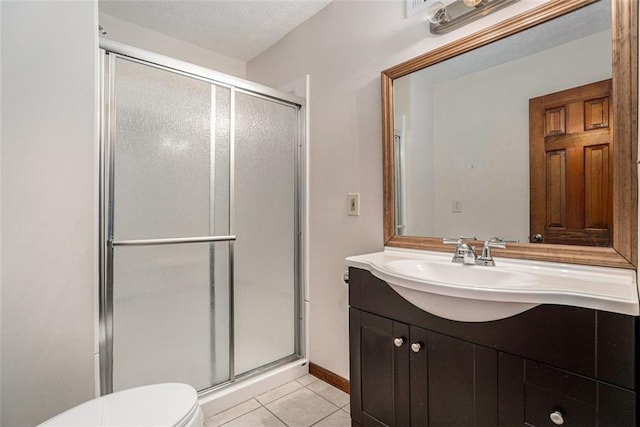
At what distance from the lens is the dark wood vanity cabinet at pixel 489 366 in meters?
0.74

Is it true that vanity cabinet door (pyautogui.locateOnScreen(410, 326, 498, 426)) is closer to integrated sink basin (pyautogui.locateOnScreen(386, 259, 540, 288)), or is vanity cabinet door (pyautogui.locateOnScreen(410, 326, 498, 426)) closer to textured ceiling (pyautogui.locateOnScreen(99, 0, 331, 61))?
integrated sink basin (pyautogui.locateOnScreen(386, 259, 540, 288))

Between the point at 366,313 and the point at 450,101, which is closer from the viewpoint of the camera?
the point at 366,313

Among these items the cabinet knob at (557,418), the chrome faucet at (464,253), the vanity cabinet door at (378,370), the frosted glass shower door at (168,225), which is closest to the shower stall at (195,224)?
the frosted glass shower door at (168,225)

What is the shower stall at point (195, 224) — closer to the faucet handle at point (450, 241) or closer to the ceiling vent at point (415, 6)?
the ceiling vent at point (415, 6)

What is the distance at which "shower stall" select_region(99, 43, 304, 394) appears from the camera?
140cm

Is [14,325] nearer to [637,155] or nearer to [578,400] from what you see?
[578,400]

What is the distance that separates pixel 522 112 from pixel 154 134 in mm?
1588

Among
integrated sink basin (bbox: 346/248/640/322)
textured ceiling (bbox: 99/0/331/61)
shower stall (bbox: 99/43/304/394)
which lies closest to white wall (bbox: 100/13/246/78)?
textured ceiling (bbox: 99/0/331/61)

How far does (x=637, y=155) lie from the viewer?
941 mm

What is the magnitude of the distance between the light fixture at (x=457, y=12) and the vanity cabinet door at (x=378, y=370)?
4.13 ft

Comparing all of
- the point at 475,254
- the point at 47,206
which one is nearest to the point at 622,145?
the point at 475,254

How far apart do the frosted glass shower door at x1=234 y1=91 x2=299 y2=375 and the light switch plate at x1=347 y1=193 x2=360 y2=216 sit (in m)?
0.43

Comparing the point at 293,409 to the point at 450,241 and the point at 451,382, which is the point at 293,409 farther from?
the point at 450,241

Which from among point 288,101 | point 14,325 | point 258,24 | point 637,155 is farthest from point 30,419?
point 258,24
